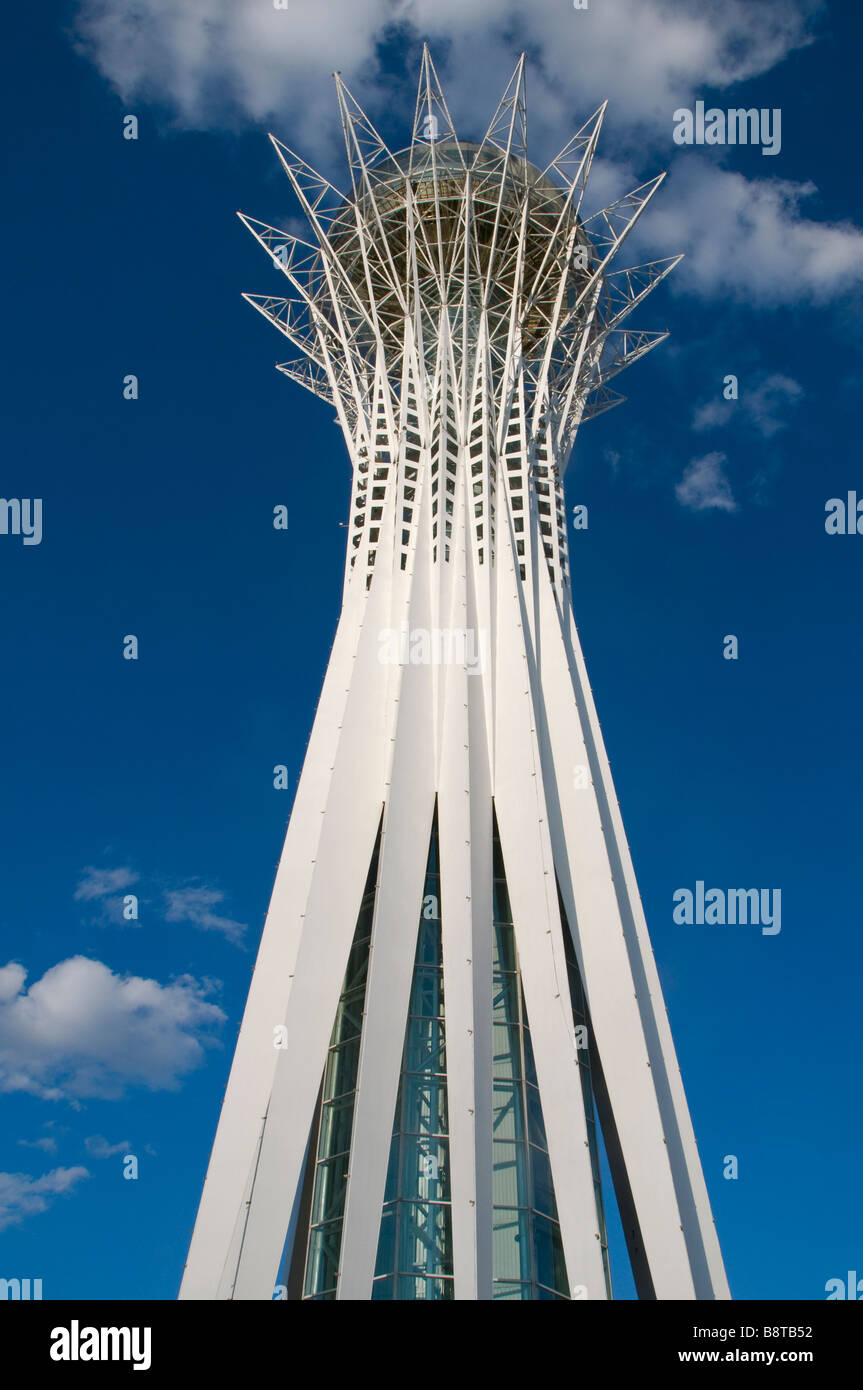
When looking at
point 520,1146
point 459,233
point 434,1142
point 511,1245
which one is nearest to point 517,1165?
point 520,1146

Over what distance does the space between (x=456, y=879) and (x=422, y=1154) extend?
700cm

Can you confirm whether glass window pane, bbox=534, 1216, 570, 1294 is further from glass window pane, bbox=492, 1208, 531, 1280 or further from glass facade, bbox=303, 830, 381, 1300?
glass facade, bbox=303, 830, 381, 1300

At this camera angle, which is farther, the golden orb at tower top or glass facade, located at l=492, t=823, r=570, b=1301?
the golden orb at tower top

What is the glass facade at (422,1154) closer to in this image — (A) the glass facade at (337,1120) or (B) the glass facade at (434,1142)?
(B) the glass facade at (434,1142)

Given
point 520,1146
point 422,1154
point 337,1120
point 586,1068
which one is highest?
point 586,1068

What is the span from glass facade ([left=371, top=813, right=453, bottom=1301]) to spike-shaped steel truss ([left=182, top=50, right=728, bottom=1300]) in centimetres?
6

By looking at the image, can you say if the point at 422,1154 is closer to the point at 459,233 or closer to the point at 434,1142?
the point at 434,1142

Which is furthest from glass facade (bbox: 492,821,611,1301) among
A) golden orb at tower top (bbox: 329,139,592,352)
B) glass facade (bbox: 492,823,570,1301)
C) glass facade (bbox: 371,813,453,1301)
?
golden orb at tower top (bbox: 329,139,592,352)

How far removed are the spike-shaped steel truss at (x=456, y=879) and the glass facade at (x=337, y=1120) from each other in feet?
0.26

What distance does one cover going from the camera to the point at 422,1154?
31531 millimetres

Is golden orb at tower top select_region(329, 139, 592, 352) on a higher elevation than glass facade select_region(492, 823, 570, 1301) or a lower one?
higher

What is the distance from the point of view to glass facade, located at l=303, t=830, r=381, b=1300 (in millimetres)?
31234
